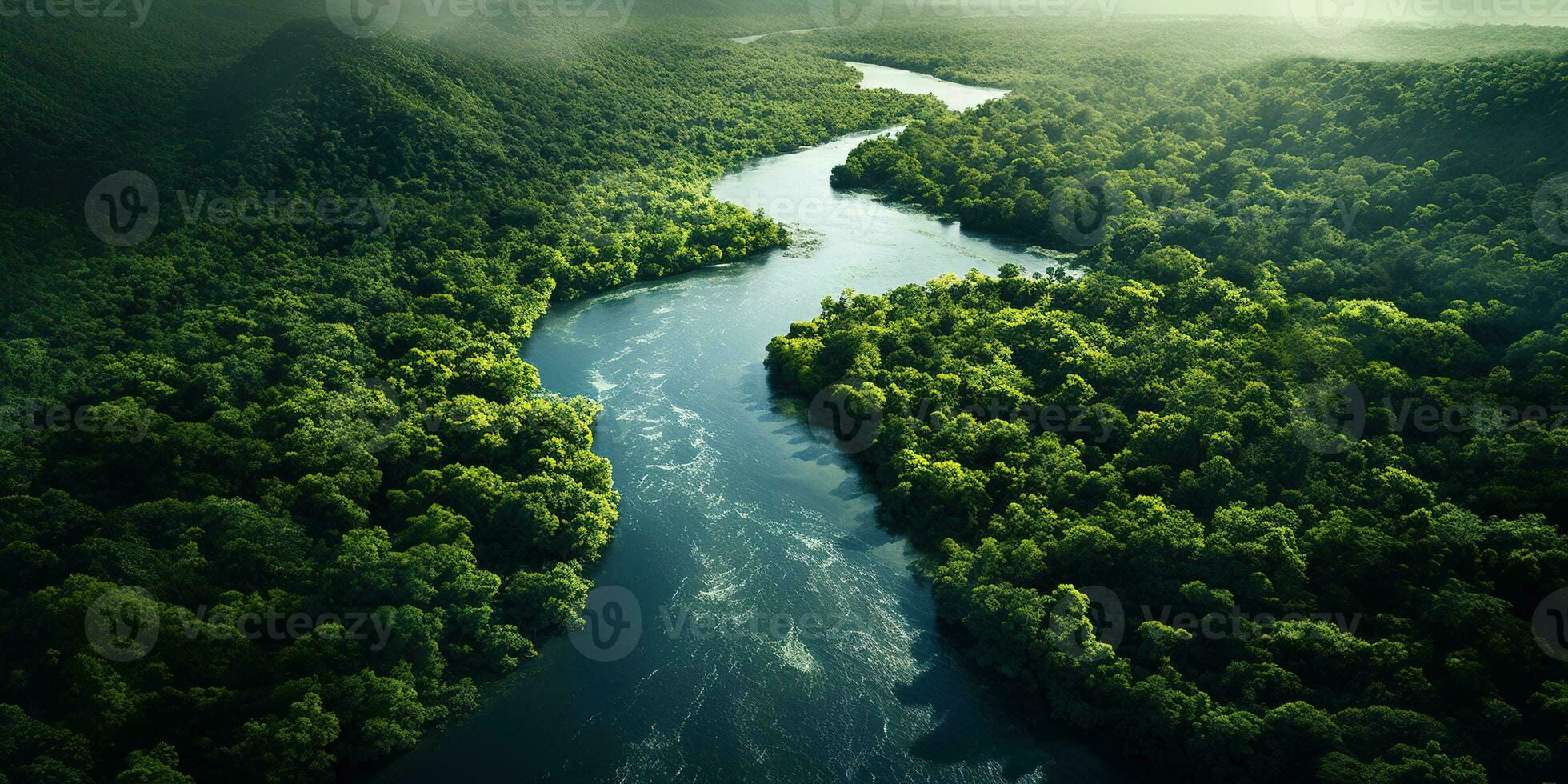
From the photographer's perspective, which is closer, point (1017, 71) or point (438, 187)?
point (438, 187)

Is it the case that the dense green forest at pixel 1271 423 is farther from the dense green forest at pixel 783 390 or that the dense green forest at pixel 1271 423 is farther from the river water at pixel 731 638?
the river water at pixel 731 638

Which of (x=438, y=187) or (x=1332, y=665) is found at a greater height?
(x=438, y=187)

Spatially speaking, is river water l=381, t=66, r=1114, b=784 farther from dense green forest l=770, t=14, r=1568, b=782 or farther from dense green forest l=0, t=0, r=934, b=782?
dense green forest l=770, t=14, r=1568, b=782

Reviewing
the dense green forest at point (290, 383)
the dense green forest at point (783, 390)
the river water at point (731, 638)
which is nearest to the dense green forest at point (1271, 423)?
the dense green forest at point (783, 390)

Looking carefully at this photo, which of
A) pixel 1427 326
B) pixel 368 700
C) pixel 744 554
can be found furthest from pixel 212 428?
pixel 1427 326

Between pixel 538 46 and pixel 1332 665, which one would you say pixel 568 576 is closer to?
pixel 1332 665

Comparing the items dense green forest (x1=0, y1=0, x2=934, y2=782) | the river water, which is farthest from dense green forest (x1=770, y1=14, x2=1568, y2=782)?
dense green forest (x1=0, y1=0, x2=934, y2=782)

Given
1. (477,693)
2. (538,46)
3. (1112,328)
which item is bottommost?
(477,693)
